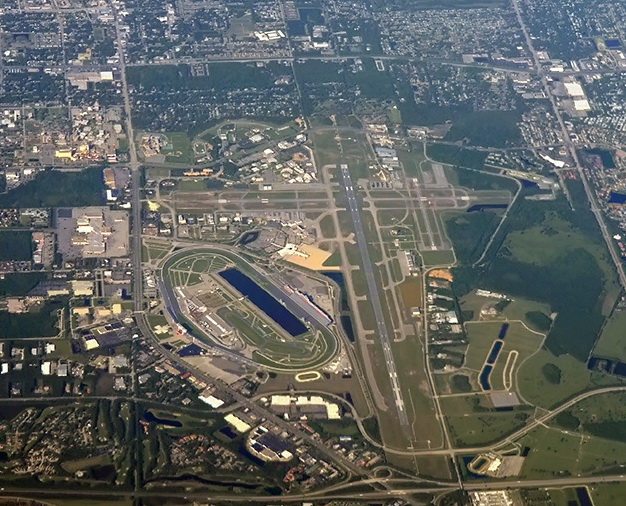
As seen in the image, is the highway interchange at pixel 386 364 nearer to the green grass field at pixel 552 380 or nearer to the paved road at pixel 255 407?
the paved road at pixel 255 407

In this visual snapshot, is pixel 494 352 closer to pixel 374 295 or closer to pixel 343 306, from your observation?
pixel 374 295

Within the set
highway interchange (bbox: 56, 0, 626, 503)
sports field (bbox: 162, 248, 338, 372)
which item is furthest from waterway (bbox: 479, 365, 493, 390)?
sports field (bbox: 162, 248, 338, 372)

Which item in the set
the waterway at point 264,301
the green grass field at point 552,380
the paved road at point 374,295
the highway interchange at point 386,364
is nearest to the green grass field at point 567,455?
the highway interchange at point 386,364

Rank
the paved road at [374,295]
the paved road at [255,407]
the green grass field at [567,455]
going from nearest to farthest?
the paved road at [255,407] < the green grass field at [567,455] < the paved road at [374,295]

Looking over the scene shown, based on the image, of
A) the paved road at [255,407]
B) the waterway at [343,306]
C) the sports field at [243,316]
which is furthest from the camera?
the waterway at [343,306]

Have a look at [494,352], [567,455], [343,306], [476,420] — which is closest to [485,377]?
[494,352]

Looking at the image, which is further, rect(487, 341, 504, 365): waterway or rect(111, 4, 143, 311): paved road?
rect(111, 4, 143, 311): paved road

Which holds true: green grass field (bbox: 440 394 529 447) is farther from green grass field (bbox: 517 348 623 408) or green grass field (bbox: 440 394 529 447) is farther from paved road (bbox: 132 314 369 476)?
paved road (bbox: 132 314 369 476)
